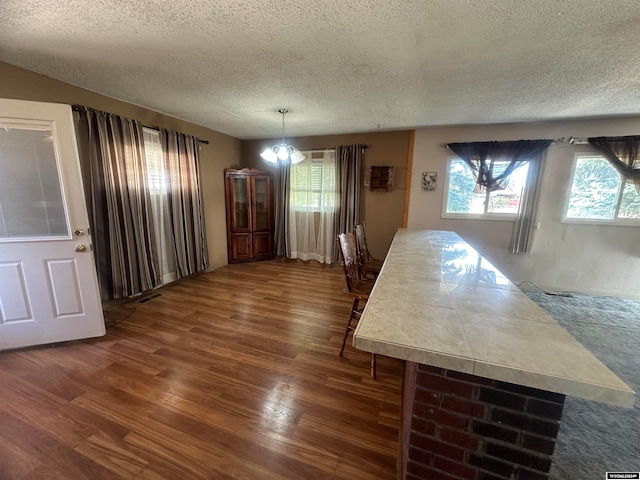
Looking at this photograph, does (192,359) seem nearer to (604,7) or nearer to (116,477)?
(116,477)

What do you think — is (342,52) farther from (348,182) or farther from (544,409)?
(348,182)

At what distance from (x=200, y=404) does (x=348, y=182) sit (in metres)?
3.70

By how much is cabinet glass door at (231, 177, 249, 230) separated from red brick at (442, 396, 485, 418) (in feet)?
14.7

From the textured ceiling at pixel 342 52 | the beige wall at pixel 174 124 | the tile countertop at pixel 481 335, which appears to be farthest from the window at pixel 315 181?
the tile countertop at pixel 481 335

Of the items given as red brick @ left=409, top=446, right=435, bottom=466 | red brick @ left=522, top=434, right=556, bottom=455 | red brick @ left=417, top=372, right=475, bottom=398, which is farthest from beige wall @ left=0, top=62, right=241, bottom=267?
red brick @ left=522, top=434, right=556, bottom=455

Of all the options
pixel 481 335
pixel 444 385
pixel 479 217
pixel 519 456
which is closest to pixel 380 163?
pixel 479 217

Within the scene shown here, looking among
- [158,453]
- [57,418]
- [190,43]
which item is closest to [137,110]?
[190,43]

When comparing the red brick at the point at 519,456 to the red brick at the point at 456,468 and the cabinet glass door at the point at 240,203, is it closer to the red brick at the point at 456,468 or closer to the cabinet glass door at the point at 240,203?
the red brick at the point at 456,468

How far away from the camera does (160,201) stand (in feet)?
11.2

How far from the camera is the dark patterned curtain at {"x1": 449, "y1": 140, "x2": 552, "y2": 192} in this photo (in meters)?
3.50

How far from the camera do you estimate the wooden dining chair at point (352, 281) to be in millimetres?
2129

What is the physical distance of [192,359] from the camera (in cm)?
207

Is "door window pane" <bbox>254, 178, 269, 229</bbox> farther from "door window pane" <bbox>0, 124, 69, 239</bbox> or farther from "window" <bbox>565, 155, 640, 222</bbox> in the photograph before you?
"window" <bbox>565, 155, 640, 222</bbox>

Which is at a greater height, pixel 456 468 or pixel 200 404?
pixel 456 468
